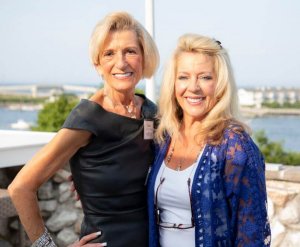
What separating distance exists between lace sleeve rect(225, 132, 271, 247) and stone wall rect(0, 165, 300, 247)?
2.30m

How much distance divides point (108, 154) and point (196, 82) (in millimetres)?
428

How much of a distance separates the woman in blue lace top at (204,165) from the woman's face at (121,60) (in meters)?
0.14

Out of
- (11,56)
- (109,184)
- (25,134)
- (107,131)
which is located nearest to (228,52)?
(107,131)

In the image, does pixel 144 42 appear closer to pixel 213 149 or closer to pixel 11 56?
pixel 213 149

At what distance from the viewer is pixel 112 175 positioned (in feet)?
5.98

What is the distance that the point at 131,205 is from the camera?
1.89 m

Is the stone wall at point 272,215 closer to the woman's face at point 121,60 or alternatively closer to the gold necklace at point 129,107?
the gold necklace at point 129,107

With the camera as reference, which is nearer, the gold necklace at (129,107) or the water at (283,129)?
the gold necklace at (129,107)

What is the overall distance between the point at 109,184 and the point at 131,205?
14 centimetres

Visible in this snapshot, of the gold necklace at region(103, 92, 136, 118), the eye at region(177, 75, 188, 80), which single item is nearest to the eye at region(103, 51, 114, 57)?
the gold necklace at region(103, 92, 136, 118)

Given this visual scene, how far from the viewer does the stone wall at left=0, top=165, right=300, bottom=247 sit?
3896mm

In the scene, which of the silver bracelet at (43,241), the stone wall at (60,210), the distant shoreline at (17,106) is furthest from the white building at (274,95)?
the distant shoreline at (17,106)

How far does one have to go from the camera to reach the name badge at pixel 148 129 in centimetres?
194

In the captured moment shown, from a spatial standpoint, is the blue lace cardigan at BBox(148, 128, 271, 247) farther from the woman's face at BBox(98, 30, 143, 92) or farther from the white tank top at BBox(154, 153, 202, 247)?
the woman's face at BBox(98, 30, 143, 92)
